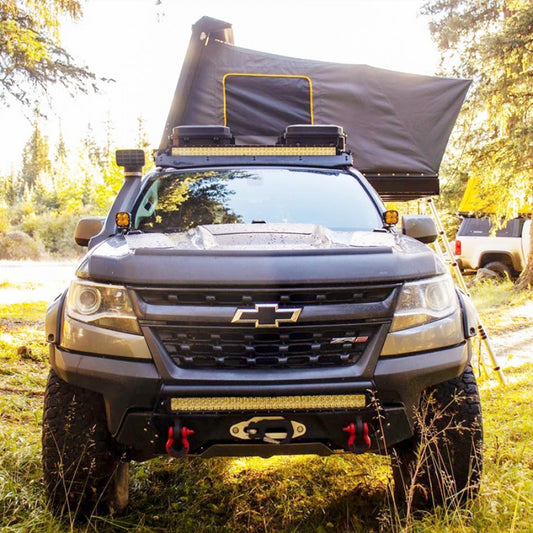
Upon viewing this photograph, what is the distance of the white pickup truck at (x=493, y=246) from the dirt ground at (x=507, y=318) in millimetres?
2944

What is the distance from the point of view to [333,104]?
20.7 ft

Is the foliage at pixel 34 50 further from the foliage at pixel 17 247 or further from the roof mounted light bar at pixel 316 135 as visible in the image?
the foliage at pixel 17 247

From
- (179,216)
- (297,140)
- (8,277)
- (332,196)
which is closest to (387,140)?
(297,140)

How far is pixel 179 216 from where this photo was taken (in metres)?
3.77

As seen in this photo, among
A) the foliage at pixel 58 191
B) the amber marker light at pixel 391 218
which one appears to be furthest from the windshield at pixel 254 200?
the foliage at pixel 58 191

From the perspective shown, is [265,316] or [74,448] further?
[74,448]

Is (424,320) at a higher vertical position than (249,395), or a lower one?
higher

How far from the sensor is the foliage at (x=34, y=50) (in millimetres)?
7418

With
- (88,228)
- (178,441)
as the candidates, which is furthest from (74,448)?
(88,228)

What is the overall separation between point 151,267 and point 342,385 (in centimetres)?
93

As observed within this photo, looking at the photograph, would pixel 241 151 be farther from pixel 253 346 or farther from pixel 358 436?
pixel 358 436

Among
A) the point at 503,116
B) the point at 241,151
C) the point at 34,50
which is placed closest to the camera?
the point at 241,151

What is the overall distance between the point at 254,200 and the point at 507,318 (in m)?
8.10

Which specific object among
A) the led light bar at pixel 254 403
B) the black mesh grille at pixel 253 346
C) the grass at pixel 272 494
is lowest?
the grass at pixel 272 494
